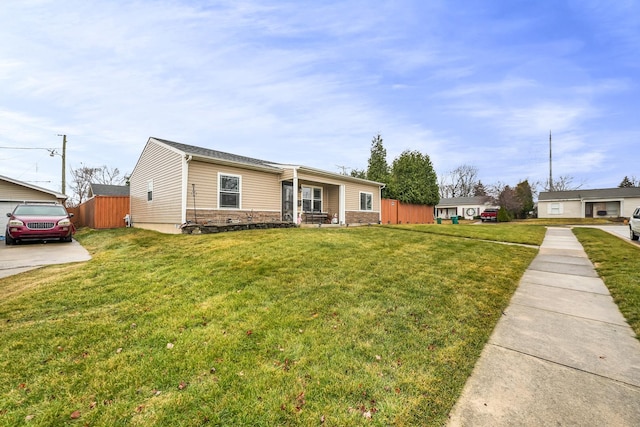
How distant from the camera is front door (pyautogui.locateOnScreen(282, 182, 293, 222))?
13680 mm

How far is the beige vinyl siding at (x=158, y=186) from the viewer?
10.7 meters

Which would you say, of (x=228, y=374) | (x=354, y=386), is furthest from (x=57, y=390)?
(x=354, y=386)

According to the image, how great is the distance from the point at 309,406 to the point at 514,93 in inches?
761

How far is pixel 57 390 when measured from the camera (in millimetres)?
2113

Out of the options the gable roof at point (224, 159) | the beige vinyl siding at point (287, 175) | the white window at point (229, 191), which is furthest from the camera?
the beige vinyl siding at point (287, 175)

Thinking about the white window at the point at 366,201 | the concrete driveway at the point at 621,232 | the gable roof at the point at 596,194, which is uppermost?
the gable roof at the point at 596,194

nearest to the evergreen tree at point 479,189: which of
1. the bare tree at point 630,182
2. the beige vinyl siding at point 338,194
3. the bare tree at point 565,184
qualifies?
the bare tree at point 565,184

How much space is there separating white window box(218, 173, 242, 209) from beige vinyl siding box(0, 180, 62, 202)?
39.2 feet

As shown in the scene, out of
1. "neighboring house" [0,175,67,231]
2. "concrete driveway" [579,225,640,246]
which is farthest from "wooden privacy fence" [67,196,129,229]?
"concrete driveway" [579,225,640,246]

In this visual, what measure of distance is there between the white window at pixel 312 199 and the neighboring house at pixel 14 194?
577 inches

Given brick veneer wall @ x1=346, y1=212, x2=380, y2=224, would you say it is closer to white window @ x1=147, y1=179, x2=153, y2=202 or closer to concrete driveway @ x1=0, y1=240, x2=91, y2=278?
white window @ x1=147, y1=179, x2=153, y2=202

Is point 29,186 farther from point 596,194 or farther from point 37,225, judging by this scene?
point 596,194

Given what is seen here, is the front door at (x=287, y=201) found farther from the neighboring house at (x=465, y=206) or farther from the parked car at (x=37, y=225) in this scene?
the neighboring house at (x=465, y=206)

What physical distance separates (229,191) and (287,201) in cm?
325
